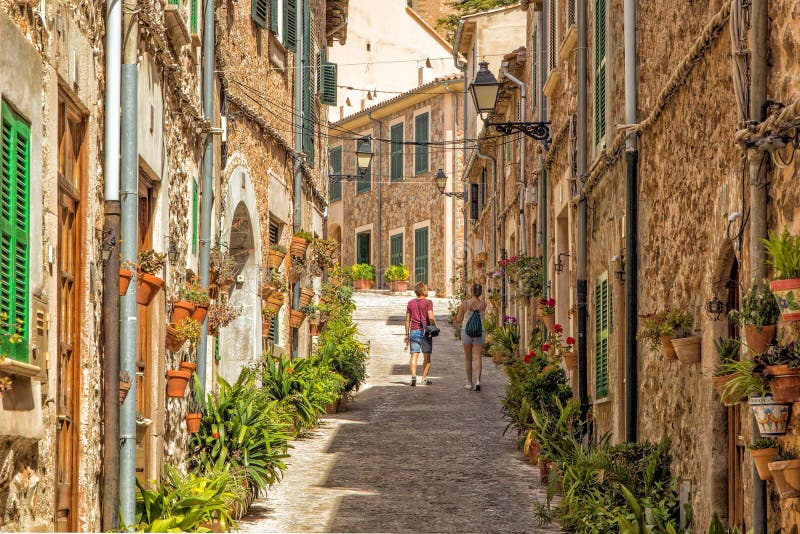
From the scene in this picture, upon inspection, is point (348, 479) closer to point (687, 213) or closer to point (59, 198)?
point (687, 213)

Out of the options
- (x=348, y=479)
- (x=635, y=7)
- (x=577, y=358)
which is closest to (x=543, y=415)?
(x=577, y=358)

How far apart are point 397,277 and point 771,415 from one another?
31.1 m

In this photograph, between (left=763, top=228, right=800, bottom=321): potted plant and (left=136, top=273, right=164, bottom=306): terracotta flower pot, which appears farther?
(left=136, top=273, right=164, bottom=306): terracotta flower pot

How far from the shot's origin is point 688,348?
753 centimetres

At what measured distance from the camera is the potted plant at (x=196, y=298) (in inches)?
393

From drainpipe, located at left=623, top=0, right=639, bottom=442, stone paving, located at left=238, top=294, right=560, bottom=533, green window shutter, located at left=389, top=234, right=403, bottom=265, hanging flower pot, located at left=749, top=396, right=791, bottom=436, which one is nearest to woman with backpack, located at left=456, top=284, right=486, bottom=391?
stone paving, located at left=238, top=294, right=560, bottom=533

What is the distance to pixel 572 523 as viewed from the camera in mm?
9422

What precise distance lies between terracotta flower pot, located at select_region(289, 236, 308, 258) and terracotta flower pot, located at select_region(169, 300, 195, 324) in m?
7.45

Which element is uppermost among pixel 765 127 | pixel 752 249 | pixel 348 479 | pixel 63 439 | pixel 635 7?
pixel 635 7

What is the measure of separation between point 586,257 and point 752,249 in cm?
713

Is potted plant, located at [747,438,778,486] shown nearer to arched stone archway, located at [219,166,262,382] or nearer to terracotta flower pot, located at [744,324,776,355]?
terracotta flower pot, located at [744,324,776,355]

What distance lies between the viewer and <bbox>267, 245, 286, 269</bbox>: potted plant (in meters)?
15.3

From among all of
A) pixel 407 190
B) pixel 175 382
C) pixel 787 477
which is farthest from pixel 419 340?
pixel 407 190

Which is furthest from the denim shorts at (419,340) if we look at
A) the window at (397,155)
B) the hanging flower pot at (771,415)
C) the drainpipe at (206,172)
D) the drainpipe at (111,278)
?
Result: the window at (397,155)
